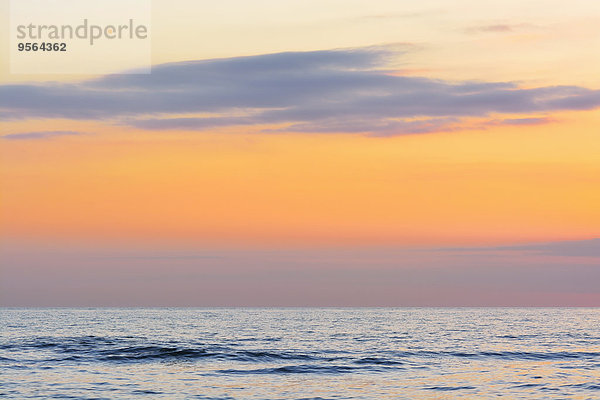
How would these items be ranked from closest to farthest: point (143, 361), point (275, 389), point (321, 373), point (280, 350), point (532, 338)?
point (275, 389), point (321, 373), point (143, 361), point (280, 350), point (532, 338)

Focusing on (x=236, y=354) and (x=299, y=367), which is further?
(x=236, y=354)

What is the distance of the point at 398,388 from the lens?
127 ft

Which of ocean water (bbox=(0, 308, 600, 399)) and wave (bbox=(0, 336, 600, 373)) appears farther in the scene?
wave (bbox=(0, 336, 600, 373))

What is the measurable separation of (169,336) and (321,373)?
114 ft

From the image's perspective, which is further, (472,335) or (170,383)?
(472,335)

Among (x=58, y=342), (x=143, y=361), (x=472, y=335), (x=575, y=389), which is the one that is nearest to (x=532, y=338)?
(x=472, y=335)

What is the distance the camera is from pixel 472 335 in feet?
251

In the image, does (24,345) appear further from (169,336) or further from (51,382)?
(51,382)

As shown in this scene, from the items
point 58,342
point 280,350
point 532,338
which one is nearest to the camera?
point 280,350

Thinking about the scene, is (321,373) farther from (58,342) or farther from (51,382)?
(58,342)

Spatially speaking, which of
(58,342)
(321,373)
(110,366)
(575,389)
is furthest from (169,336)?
(575,389)

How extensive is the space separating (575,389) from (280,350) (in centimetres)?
2578

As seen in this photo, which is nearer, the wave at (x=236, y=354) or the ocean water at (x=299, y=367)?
the ocean water at (x=299, y=367)

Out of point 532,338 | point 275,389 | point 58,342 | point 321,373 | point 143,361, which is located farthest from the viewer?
point 532,338
